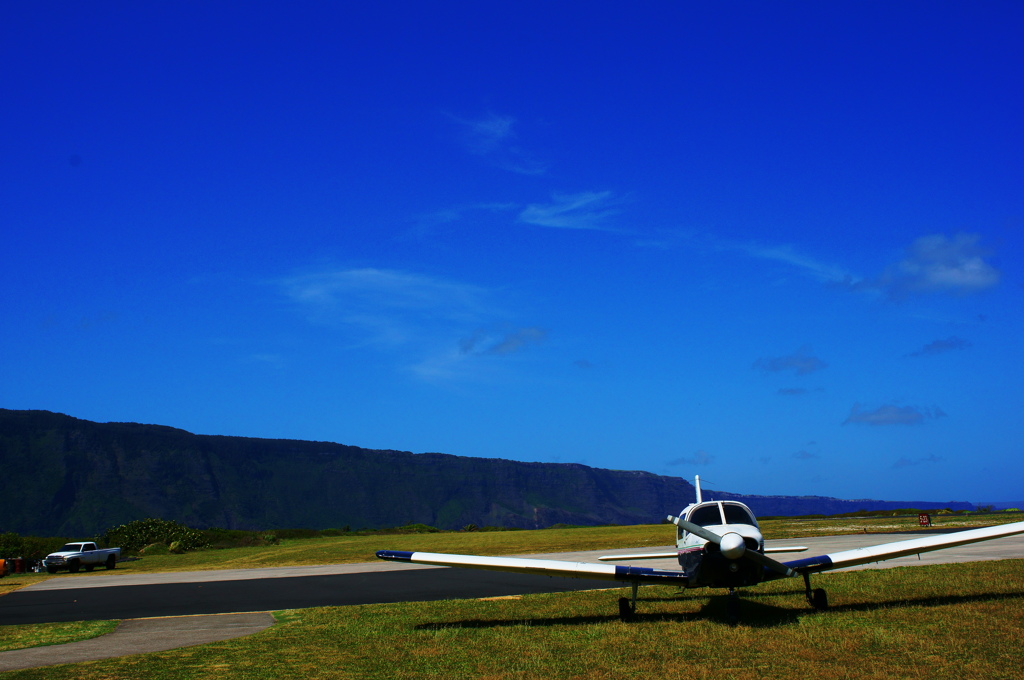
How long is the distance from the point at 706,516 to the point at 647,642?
10.4ft

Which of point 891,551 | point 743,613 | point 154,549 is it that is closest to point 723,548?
point 743,613

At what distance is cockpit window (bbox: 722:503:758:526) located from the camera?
48.9ft

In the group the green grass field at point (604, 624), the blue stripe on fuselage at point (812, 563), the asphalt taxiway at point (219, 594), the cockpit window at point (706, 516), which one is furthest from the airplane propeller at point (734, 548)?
the asphalt taxiway at point (219, 594)

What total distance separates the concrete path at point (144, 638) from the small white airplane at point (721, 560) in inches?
158

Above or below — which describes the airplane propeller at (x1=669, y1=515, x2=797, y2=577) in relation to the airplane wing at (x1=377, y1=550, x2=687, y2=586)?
above

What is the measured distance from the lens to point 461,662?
11836mm

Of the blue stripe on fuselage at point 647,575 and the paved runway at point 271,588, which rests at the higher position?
the blue stripe on fuselage at point 647,575

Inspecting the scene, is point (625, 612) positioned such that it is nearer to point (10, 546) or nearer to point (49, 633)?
point (49, 633)

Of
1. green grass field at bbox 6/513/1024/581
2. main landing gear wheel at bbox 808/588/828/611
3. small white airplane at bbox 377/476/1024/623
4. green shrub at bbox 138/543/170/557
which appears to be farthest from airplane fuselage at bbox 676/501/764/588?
green shrub at bbox 138/543/170/557

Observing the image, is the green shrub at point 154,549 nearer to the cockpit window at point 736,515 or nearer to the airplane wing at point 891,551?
the cockpit window at point 736,515

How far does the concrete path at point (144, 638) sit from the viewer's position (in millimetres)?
13039

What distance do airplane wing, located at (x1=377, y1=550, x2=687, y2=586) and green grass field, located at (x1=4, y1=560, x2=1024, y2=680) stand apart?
2.95 ft

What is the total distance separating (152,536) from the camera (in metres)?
59.0

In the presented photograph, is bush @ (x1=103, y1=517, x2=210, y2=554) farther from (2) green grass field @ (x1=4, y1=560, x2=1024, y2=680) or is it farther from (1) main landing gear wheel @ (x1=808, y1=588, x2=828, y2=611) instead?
(1) main landing gear wheel @ (x1=808, y1=588, x2=828, y2=611)
